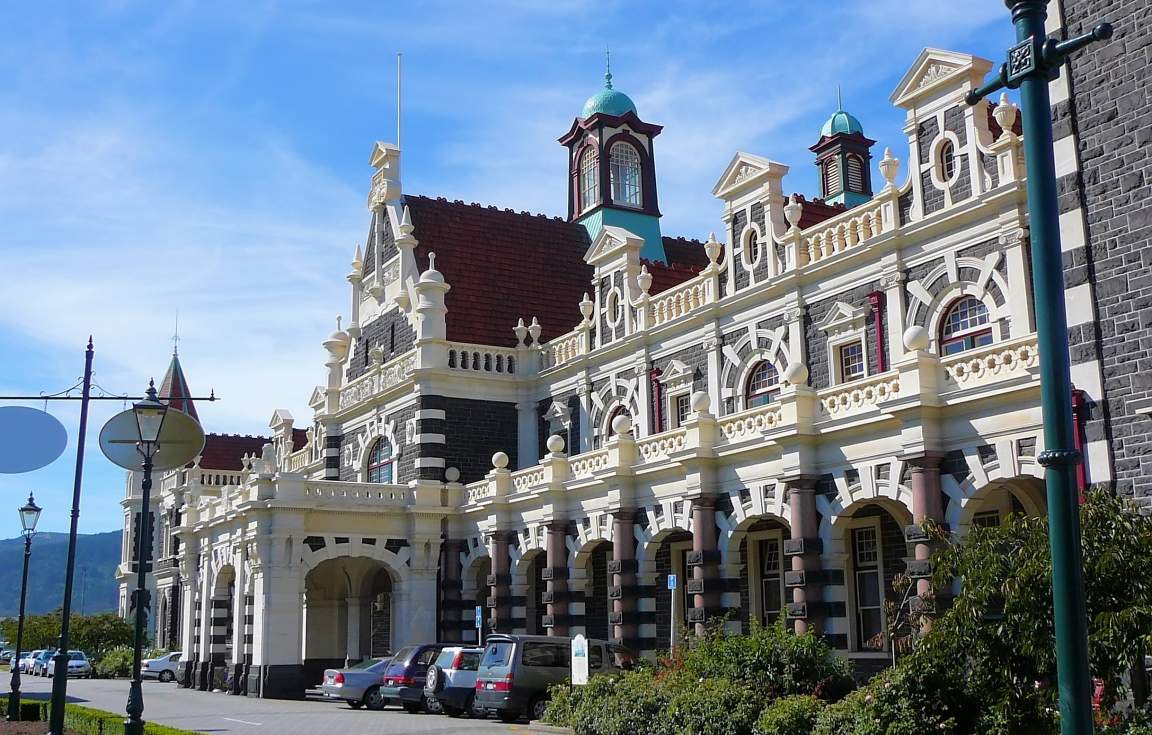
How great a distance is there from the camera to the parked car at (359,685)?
96.6 ft

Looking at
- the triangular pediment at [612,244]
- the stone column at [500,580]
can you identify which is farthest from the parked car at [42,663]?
the triangular pediment at [612,244]

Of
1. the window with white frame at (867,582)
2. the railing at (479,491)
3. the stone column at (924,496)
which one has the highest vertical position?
the railing at (479,491)

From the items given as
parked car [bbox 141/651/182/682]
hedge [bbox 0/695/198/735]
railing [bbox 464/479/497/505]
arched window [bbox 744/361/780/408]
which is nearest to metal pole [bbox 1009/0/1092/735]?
hedge [bbox 0/695/198/735]

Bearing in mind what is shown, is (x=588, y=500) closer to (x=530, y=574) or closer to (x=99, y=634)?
(x=530, y=574)

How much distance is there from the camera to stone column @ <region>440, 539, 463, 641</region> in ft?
117

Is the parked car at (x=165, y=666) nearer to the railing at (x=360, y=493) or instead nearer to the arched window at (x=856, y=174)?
the railing at (x=360, y=493)

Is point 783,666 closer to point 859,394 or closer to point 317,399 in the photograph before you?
point 859,394

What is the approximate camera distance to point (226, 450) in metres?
72.8

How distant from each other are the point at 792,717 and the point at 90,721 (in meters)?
12.3

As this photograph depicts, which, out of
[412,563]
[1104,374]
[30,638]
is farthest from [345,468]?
[30,638]

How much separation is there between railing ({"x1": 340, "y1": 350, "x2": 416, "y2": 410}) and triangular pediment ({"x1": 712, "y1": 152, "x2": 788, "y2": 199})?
491 inches

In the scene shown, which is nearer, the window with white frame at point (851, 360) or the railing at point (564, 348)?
the window with white frame at point (851, 360)

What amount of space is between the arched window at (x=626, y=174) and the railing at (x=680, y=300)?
1290 cm

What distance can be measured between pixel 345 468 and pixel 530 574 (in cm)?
989
